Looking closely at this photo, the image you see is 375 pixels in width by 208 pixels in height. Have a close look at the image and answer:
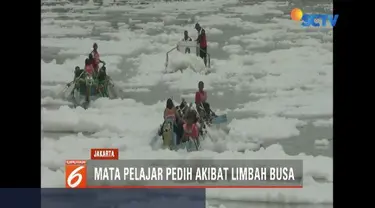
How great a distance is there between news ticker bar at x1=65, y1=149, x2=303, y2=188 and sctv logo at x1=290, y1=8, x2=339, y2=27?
3.23 ft

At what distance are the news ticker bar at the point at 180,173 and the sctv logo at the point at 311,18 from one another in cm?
98

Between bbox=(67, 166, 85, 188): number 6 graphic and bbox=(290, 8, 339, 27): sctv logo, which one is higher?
bbox=(290, 8, 339, 27): sctv logo

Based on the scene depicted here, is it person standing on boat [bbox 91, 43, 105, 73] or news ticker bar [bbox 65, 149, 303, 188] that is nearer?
news ticker bar [bbox 65, 149, 303, 188]

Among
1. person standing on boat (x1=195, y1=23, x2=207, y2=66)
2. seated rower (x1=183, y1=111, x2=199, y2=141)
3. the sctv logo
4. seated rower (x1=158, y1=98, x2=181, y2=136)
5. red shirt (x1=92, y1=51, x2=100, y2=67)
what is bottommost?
seated rower (x1=183, y1=111, x2=199, y2=141)

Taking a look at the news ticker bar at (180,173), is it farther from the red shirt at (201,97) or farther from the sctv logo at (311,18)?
the sctv logo at (311,18)

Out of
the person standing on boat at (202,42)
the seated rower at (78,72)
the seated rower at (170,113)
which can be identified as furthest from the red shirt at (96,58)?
the person standing on boat at (202,42)

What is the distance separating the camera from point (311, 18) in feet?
11.3

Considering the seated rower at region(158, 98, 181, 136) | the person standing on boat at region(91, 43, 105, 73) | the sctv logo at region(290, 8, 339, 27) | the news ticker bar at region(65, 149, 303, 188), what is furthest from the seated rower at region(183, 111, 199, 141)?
the sctv logo at region(290, 8, 339, 27)

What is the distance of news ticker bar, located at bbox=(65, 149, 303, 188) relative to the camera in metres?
3.39

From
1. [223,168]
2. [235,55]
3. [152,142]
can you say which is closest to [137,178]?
[152,142]

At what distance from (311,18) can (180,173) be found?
1449 millimetres

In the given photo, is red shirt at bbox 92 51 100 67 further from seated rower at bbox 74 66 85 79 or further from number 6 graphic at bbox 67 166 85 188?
number 6 graphic at bbox 67 166 85 188

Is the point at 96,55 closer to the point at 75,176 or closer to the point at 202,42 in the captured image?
the point at 202,42

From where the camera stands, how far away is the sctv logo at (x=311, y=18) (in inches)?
135
